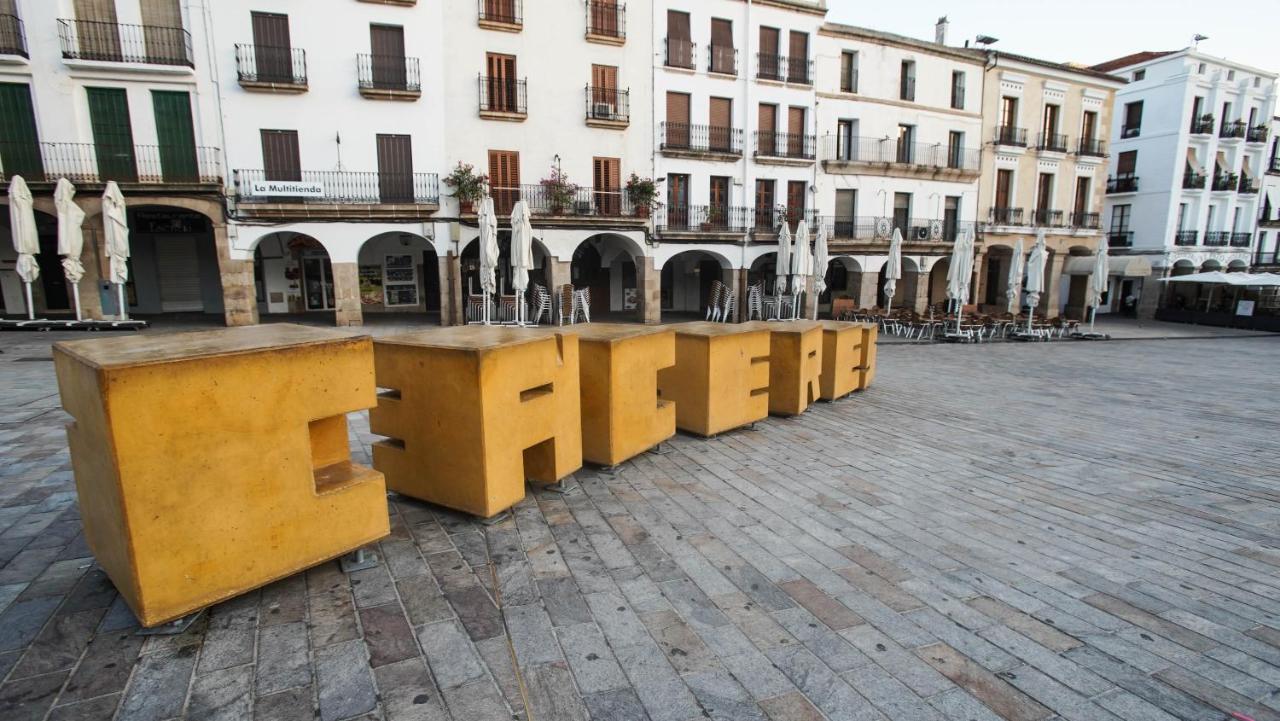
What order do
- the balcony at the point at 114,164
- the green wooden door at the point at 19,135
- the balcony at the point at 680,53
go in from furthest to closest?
the balcony at the point at 680,53, the balcony at the point at 114,164, the green wooden door at the point at 19,135

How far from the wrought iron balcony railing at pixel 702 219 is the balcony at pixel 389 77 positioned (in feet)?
30.9

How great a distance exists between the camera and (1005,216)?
94.0 ft

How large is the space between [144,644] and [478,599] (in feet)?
4.64

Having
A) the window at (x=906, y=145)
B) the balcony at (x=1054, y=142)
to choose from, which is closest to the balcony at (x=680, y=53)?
the window at (x=906, y=145)

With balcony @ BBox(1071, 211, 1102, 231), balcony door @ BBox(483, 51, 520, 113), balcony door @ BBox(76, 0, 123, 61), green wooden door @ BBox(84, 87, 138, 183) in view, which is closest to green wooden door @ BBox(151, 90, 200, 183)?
green wooden door @ BBox(84, 87, 138, 183)

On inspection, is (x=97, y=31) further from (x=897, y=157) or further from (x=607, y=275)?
(x=897, y=157)

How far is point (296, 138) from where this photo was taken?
18.1m

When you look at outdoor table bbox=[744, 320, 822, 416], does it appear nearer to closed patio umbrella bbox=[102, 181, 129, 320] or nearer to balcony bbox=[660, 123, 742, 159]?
balcony bbox=[660, 123, 742, 159]

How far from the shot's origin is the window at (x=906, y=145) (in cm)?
2666

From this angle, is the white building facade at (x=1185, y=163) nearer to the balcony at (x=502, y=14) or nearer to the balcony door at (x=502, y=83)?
the balcony door at (x=502, y=83)

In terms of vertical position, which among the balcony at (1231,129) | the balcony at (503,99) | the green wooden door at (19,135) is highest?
the balcony at (1231,129)

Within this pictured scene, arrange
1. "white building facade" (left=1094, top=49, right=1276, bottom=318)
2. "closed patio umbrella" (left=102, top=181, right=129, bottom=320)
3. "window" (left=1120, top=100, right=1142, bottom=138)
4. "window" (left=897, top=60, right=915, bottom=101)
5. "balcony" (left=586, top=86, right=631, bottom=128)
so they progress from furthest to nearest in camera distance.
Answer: "window" (left=1120, top=100, right=1142, bottom=138), "white building facade" (left=1094, top=49, right=1276, bottom=318), "window" (left=897, top=60, right=915, bottom=101), "balcony" (left=586, top=86, right=631, bottom=128), "closed patio umbrella" (left=102, top=181, right=129, bottom=320)

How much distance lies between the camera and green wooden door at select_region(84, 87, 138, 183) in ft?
55.2

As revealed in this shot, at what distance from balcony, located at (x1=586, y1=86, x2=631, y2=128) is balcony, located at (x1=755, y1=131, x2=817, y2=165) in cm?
578
